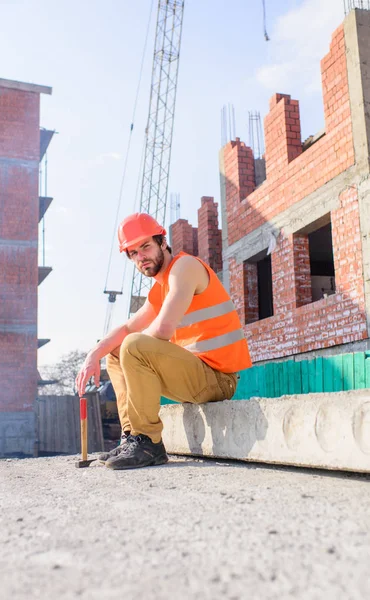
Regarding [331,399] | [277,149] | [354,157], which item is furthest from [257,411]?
[277,149]

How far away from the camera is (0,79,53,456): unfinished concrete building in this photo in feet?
57.0

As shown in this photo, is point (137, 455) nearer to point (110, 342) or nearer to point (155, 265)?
point (110, 342)

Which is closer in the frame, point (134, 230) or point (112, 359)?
point (134, 230)

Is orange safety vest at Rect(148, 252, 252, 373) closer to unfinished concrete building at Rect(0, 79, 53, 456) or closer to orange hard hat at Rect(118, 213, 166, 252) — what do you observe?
orange hard hat at Rect(118, 213, 166, 252)

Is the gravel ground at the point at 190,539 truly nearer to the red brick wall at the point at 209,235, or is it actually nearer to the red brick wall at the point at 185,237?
the red brick wall at the point at 209,235

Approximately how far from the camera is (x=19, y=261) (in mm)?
18156

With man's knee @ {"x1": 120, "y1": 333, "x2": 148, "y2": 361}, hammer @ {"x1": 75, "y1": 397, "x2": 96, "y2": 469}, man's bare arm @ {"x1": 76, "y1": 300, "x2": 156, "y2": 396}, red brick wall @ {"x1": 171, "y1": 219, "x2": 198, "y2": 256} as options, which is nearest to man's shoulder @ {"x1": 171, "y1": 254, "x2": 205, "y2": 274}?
man's knee @ {"x1": 120, "y1": 333, "x2": 148, "y2": 361}

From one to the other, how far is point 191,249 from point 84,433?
11.6m

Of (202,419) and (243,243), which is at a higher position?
(243,243)

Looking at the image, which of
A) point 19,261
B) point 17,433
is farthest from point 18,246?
point 17,433

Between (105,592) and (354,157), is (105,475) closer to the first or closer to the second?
(105,592)

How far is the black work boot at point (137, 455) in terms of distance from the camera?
3.67 m

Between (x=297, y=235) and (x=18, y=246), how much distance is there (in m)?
10.6

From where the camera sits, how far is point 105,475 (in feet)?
11.5
